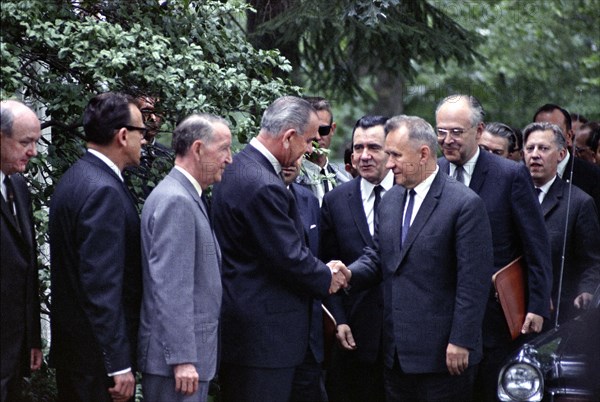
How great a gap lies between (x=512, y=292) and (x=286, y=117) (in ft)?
7.11

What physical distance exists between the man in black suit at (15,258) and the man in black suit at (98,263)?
0.61 ft

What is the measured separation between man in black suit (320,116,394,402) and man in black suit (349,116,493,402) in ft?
2.25

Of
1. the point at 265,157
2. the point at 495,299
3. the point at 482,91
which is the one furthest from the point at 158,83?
the point at 482,91

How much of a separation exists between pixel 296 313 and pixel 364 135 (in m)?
2.07

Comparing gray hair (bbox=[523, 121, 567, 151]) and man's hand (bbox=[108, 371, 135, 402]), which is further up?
gray hair (bbox=[523, 121, 567, 151])

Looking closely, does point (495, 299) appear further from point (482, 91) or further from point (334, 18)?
point (482, 91)

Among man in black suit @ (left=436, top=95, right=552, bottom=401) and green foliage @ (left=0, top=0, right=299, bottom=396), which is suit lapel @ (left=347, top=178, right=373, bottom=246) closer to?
man in black suit @ (left=436, top=95, right=552, bottom=401)

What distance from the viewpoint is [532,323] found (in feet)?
25.9

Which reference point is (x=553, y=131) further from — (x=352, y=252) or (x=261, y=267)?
(x=261, y=267)

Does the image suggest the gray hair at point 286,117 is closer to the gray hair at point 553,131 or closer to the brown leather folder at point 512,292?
the brown leather folder at point 512,292

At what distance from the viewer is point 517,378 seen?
22.6 ft

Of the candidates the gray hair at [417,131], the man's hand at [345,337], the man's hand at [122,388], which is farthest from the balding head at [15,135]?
the man's hand at [345,337]

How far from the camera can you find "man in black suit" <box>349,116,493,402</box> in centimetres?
695

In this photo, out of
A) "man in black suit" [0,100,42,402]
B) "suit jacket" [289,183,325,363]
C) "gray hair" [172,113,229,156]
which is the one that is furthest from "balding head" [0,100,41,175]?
"suit jacket" [289,183,325,363]
